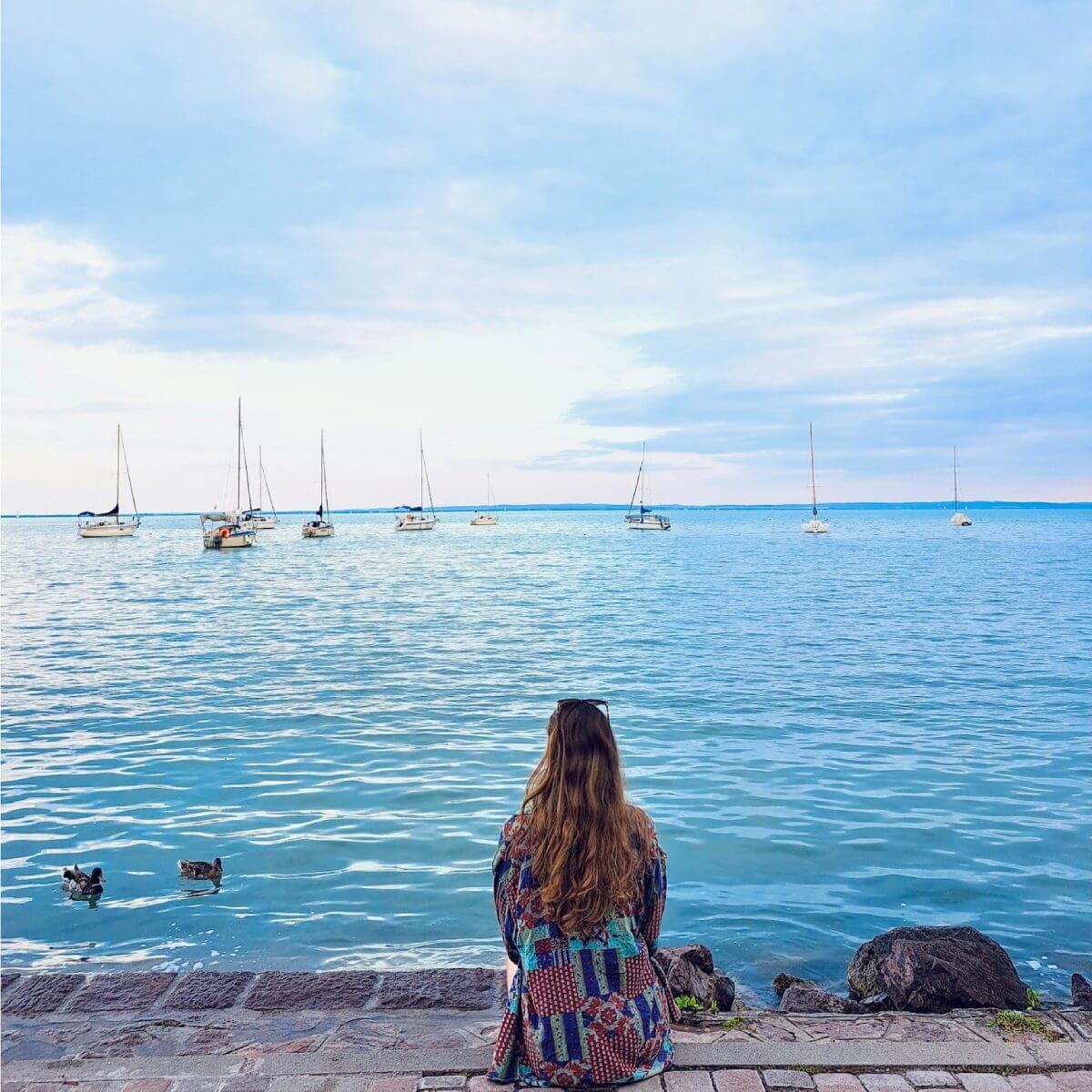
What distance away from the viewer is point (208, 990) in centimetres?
588

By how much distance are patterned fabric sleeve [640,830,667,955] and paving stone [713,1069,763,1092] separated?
0.71 m

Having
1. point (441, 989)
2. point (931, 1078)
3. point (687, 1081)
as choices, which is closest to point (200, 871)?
point (441, 989)

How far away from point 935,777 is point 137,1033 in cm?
978

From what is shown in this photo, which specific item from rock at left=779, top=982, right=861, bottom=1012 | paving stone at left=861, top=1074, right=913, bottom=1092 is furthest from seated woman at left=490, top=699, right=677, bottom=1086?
rock at left=779, top=982, right=861, bottom=1012

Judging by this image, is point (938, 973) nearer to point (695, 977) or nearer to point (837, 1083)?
point (695, 977)

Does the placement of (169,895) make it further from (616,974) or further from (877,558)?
(877,558)

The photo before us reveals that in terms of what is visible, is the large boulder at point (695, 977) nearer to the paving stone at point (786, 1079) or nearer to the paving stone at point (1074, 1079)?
the paving stone at point (786, 1079)

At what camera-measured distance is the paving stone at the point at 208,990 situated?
18.7ft

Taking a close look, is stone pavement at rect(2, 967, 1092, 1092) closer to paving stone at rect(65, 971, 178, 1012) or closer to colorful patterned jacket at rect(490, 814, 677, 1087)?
paving stone at rect(65, 971, 178, 1012)

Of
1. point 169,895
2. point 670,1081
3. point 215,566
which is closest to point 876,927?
point 670,1081

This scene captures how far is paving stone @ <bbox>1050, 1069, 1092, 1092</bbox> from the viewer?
4105 mm

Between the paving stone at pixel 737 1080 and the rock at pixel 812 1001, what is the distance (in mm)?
1619

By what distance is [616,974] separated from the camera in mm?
3758

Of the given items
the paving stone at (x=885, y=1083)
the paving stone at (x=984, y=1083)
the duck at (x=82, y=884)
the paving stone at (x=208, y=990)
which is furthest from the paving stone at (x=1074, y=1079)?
the duck at (x=82, y=884)
